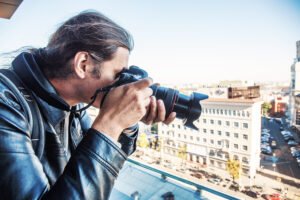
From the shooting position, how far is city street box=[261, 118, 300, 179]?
225cm

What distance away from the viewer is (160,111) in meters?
0.50

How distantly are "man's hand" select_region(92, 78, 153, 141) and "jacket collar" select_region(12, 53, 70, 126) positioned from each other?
0.40 ft

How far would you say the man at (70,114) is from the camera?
27cm

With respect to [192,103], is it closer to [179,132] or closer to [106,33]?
[106,33]

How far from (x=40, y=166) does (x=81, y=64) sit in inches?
→ 8.8

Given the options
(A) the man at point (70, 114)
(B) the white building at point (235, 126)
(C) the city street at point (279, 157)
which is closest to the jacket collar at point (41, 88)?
(A) the man at point (70, 114)

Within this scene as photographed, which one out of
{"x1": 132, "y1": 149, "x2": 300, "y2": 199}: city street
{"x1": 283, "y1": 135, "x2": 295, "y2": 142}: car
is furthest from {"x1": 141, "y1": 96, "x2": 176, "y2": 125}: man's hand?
{"x1": 283, "y1": 135, "x2": 295, "y2": 142}: car

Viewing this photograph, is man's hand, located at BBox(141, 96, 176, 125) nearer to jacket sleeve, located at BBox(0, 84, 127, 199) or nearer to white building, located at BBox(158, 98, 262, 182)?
jacket sleeve, located at BBox(0, 84, 127, 199)

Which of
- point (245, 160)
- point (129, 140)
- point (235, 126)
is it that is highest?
point (129, 140)

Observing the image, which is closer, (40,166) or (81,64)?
(40,166)

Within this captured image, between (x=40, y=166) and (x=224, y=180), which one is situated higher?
(x=40, y=166)

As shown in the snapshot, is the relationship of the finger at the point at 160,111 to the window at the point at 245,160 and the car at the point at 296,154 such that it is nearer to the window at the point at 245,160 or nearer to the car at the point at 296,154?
the window at the point at 245,160

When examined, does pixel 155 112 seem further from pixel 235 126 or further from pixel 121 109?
pixel 235 126

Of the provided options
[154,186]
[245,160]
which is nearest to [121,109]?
[154,186]
